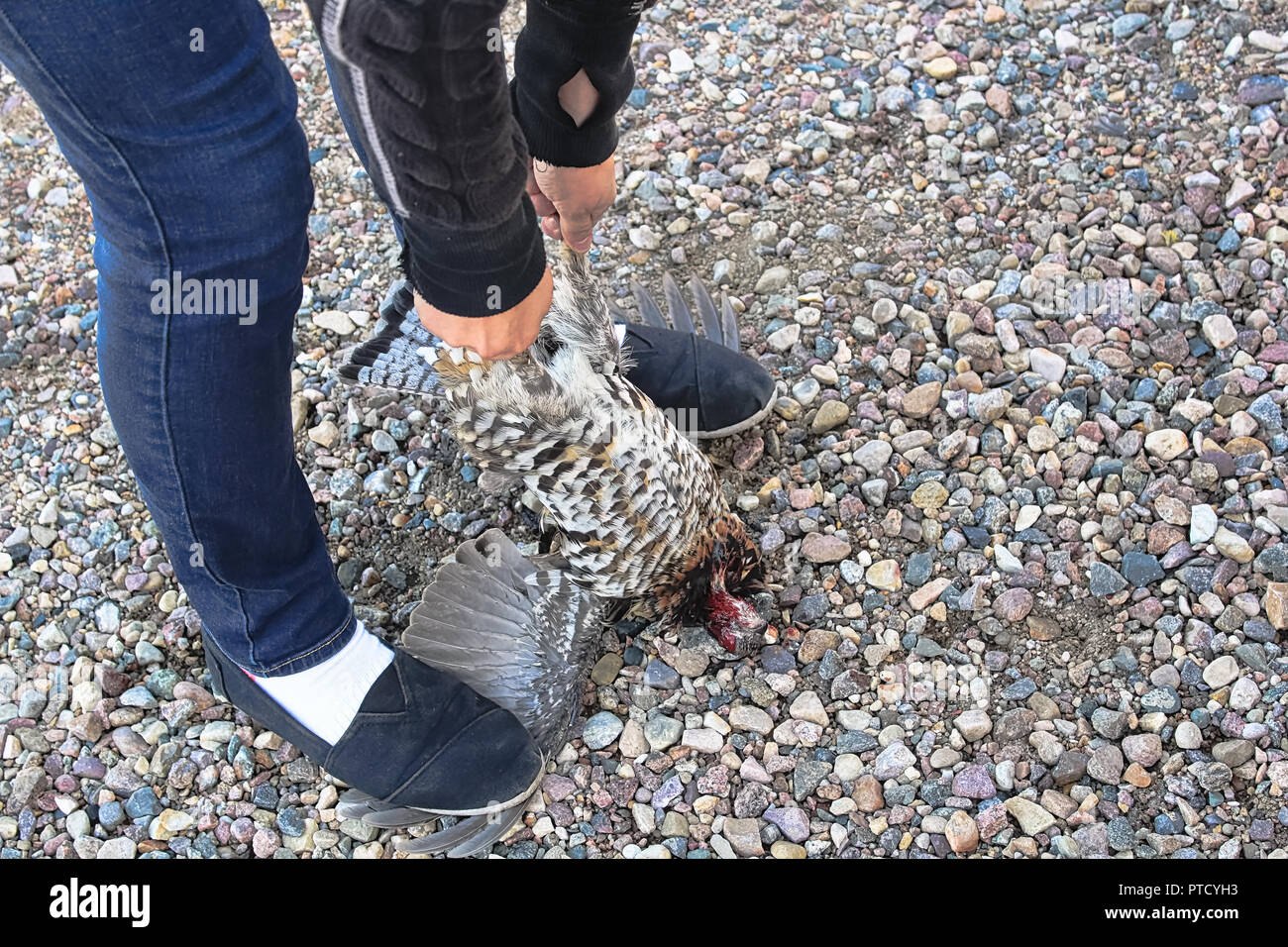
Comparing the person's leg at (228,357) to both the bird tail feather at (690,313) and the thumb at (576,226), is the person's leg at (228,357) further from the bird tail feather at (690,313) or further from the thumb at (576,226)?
the bird tail feather at (690,313)

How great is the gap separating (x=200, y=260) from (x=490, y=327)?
47 cm

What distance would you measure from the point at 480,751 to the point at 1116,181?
9.12 feet

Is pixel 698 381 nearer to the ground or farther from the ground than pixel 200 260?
nearer to the ground

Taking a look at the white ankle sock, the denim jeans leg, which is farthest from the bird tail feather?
the denim jeans leg

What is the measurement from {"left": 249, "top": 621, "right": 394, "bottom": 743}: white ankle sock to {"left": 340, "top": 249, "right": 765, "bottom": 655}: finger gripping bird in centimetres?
52

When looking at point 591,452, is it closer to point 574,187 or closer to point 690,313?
point 574,187

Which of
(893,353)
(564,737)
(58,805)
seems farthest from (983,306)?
(58,805)

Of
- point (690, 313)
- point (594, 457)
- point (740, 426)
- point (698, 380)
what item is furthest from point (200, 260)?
point (690, 313)

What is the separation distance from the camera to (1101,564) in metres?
2.77

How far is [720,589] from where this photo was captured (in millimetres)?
2732

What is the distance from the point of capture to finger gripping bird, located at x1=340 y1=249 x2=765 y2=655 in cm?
239

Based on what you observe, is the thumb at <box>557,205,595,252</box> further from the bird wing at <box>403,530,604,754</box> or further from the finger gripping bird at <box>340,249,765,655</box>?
the bird wing at <box>403,530,604,754</box>

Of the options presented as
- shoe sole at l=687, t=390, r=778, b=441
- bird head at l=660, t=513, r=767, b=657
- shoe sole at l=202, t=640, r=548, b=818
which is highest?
shoe sole at l=687, t=390, r=778, b=441
